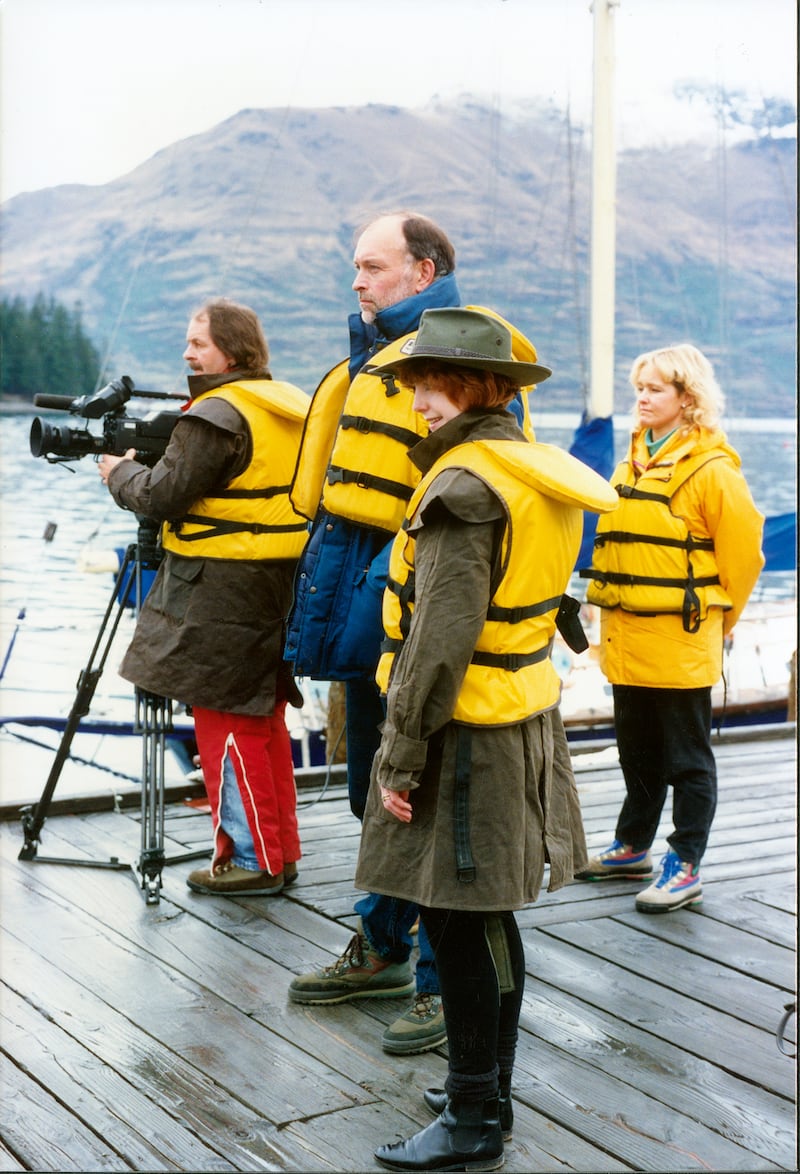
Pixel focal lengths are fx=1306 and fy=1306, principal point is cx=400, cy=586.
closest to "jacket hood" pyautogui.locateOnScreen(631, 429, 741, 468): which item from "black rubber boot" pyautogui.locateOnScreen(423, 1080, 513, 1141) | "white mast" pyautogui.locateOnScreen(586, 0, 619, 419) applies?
"black rubber boot" pyautogui.locateOnScreen(423, 1080, 513, 1141)

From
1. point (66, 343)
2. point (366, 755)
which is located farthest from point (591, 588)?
point (66, 343)

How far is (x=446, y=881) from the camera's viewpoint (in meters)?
Answer: 2.32

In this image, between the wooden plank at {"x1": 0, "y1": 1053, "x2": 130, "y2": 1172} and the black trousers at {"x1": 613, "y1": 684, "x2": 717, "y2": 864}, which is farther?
the black trousers at {"x1": 613, "y1": 684, "x2": 717, "y2": 864}

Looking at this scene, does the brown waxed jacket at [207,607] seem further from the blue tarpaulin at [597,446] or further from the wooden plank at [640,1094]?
the blue tarpaulin at [597,446]

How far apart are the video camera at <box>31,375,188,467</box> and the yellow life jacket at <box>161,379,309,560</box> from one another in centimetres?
15

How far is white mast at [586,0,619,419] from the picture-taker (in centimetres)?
879

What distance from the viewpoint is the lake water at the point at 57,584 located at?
11.4m

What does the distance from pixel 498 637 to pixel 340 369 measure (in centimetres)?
112

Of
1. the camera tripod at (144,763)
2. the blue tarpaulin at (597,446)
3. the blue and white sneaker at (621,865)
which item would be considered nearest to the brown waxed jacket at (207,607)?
the camera tripod at (144,763)

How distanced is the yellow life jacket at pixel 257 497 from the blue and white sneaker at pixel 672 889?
1.47 meters

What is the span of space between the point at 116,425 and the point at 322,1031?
6.10 ft

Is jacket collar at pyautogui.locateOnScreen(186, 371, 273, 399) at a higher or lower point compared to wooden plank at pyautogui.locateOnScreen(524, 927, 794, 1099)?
higher

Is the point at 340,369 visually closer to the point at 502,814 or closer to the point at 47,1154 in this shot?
the point at 502,814

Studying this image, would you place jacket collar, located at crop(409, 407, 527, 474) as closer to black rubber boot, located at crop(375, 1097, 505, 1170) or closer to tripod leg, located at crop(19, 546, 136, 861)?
black rubber boot, located at crop(375, 1097, 505, 1170)
